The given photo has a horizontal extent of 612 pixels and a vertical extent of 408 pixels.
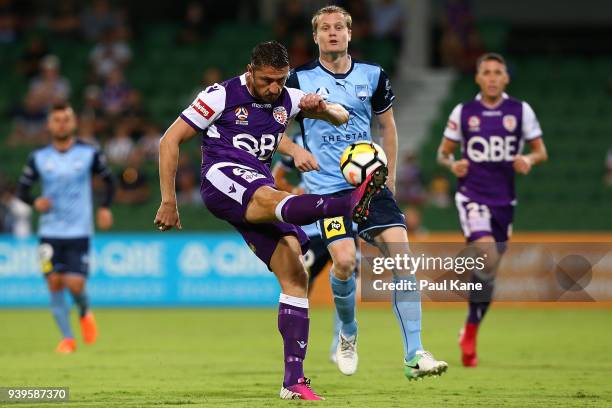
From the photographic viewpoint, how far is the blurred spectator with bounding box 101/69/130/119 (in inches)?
906

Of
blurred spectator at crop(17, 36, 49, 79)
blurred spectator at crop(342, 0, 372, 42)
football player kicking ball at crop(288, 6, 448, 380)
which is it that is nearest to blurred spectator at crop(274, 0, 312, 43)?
blurred spectator at crop(342, 0, 372, 42)

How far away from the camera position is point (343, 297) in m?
9.32

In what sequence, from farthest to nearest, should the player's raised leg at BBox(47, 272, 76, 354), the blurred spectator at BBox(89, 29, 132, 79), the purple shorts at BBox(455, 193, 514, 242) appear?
the blurred spectator at BBox(89, 29, 132, 79), the player's raised leg at BBox(47, 272, 76, 354), the purple shorts at BBox(455, 193, 514, 242)

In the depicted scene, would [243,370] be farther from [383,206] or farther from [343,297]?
[383,206]

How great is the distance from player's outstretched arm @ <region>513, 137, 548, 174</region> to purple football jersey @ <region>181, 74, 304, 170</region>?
322cm

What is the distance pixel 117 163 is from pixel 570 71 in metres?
9.10

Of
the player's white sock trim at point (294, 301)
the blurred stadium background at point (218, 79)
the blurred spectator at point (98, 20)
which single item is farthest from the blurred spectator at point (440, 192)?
the player's white sock trim at point (294, 301)

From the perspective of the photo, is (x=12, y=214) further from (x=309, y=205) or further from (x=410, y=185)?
(x=309, y=205)

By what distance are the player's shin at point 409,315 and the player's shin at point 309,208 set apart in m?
1.31

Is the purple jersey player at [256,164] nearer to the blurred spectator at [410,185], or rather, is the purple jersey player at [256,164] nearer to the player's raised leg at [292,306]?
the player's raised leg at [292,306]

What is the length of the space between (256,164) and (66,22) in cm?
1825

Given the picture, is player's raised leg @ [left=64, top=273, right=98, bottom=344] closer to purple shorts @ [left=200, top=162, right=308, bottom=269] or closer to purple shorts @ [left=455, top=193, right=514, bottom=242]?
purple shorts @ [left=455, top=193, right=514, bottom=242]

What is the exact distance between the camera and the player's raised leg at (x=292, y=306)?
7.97 m

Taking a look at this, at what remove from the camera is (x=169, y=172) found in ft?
25.7
